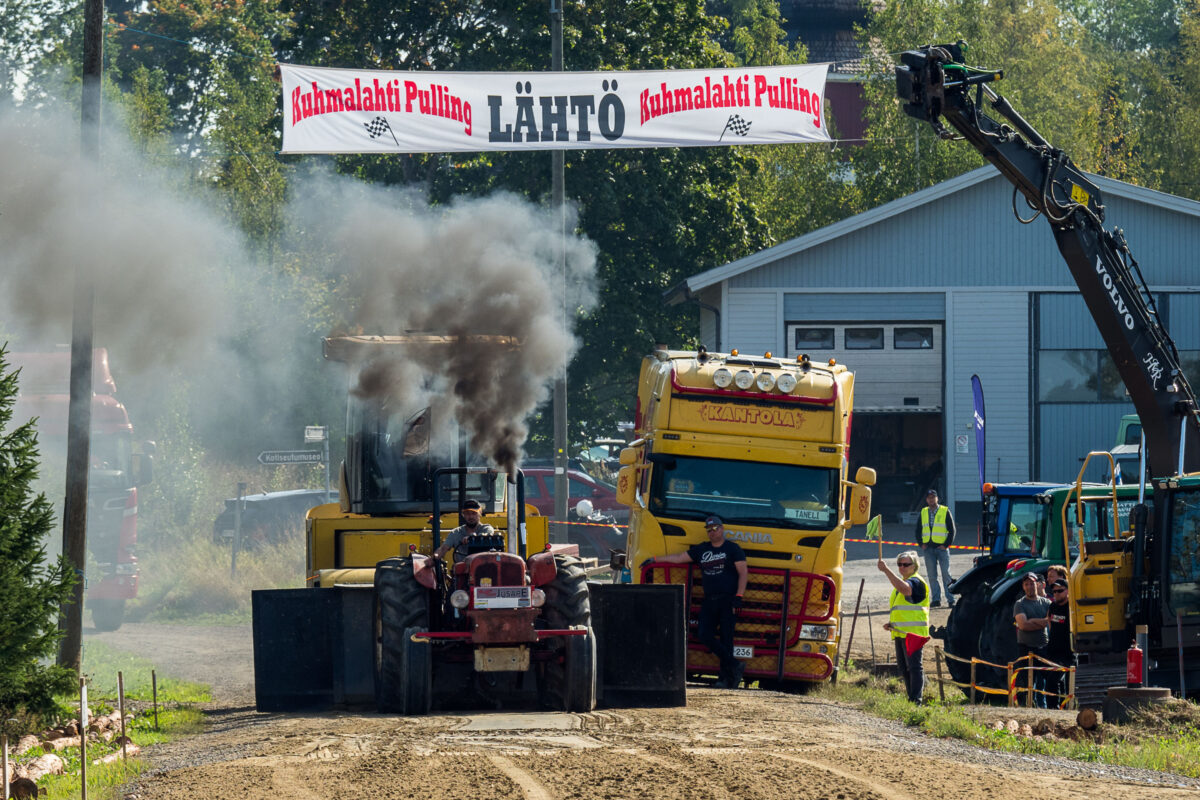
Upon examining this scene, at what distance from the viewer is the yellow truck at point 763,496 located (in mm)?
15422

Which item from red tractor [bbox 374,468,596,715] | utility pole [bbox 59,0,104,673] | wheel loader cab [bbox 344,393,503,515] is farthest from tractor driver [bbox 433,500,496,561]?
utility pole [bbox 59,0,104,673]

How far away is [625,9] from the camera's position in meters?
33.7

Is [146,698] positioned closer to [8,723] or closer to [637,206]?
[8,723]

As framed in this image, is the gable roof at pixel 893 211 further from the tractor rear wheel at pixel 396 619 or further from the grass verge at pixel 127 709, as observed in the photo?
the tractor rear wheel at pixel 396 619

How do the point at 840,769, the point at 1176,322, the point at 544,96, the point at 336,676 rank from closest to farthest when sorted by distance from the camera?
1. the point at 840,769
2. the point at 336,676
3. the point at 544,96
4. the point at 1176,322

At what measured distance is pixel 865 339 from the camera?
33219 millimetres

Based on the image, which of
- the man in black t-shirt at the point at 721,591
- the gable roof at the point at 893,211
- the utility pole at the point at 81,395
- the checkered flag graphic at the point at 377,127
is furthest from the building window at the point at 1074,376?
the utility pole at the point at 81,395

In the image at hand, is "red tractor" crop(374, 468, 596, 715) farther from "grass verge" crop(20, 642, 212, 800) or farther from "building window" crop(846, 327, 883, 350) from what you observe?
"building window" crop(846, 327, 883, 350)

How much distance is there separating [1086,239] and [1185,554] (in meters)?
3.82

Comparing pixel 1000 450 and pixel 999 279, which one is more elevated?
pixel 999 279

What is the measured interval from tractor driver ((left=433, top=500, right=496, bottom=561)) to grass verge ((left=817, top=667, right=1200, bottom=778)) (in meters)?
3.93

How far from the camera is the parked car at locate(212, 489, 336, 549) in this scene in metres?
30.8

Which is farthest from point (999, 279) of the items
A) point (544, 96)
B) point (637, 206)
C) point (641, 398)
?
point (641, 398)

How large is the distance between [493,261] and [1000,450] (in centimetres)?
1831
